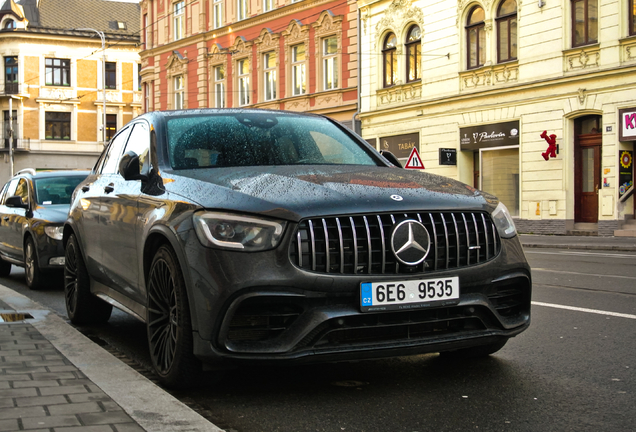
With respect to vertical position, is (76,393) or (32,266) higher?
(32,266)

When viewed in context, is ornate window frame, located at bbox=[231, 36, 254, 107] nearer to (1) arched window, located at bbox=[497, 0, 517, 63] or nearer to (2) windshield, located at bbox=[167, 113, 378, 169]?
(1) arched window, located at bbox=[497, 0, 517, 63]

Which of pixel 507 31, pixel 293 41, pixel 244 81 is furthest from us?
pixel 244 81

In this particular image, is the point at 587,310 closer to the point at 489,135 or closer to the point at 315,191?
the point at 315,191

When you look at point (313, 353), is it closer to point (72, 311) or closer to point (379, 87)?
point (72, 311)

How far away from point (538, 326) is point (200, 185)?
10.4ft

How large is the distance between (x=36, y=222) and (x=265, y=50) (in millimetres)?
26488

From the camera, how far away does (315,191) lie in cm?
426

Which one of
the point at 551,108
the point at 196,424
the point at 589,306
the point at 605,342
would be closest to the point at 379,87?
the point at 551,108

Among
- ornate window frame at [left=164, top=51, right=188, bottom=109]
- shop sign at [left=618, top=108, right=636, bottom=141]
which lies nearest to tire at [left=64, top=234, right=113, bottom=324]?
shop sign at [left=618, top=108, right=636, bottom=141]

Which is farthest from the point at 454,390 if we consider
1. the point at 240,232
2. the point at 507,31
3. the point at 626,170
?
the point at 507,31

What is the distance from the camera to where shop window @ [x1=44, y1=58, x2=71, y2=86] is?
6216cm

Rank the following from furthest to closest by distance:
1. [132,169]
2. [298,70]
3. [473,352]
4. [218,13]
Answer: [218,13] < [298,70] < [132,169] < [473,352]

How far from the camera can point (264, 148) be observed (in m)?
5.45

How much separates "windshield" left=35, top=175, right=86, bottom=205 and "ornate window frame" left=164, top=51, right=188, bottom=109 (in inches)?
1190
